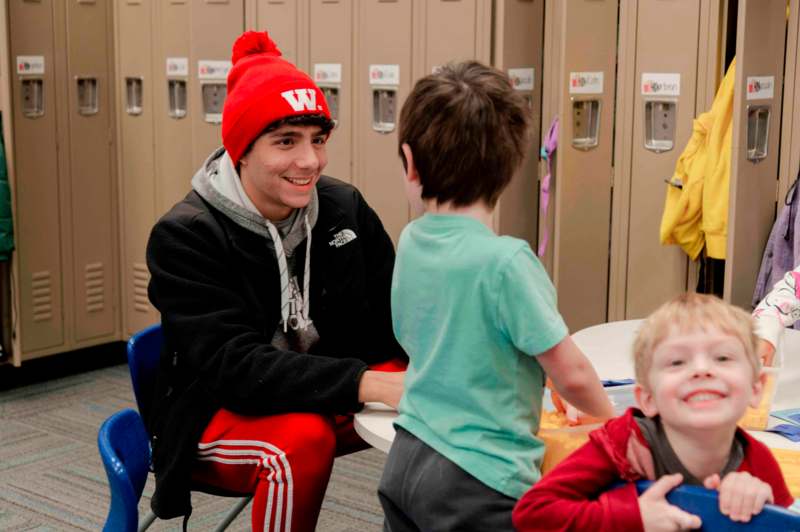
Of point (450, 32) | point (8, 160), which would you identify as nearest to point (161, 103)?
point (8, 160)

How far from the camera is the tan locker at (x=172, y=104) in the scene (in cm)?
461

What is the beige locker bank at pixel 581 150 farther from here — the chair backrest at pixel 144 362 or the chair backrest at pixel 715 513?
the chair backrest at pixel 715 513

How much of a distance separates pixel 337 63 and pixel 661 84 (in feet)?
4.06

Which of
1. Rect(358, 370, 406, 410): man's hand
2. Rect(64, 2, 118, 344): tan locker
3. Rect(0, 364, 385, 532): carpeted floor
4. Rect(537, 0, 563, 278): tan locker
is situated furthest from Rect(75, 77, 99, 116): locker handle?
Rect(358, 370, 406, 410): man's hand

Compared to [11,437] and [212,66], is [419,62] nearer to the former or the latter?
[212,66]

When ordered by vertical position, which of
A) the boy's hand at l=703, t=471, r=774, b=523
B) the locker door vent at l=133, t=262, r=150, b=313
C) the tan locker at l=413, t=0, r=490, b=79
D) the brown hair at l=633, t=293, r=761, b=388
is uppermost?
the tan locker at l=413, t=0, r=490, b=79

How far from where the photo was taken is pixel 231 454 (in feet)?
6.90

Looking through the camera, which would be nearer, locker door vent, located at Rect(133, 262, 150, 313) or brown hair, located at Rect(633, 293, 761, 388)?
brown hair, located at Rect(633, 293, 761, 388)

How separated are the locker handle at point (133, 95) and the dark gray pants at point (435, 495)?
→ 11.6 ft

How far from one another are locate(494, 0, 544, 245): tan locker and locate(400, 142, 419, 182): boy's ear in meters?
2.33

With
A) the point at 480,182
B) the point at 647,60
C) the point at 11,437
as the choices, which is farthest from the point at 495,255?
the point at 11,437

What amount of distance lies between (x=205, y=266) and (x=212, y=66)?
2.55 meters

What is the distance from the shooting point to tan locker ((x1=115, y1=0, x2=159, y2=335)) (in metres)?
4.71

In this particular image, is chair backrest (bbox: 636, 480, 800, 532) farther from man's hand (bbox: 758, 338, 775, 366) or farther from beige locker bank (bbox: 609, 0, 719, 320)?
beige locker bank (bbox: 609, 0, 719, 320)
